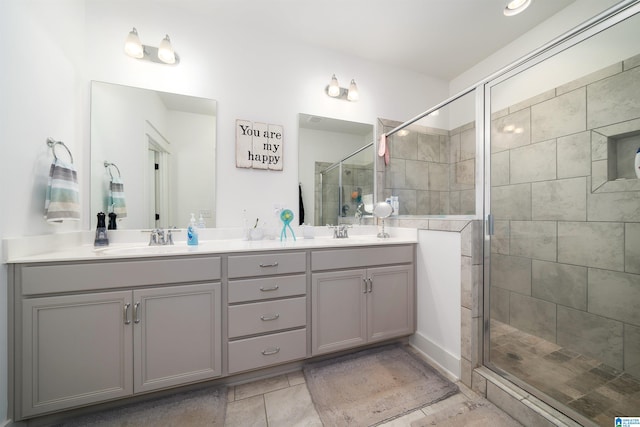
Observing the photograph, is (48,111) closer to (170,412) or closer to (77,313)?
(77,313)

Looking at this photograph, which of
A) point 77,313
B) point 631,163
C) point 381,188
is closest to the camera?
point 77,313

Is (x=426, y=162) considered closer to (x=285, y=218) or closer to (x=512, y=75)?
(x=512, y=75)

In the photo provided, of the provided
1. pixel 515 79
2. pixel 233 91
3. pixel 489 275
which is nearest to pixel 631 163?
pixel 515 79

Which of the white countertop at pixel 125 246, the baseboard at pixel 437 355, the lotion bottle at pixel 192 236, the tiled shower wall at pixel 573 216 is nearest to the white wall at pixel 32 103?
the white countertop at pixel 125 246

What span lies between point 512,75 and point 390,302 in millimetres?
1693

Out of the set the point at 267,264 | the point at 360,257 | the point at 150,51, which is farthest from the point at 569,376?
the point at 150,51

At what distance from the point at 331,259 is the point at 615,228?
177 cm

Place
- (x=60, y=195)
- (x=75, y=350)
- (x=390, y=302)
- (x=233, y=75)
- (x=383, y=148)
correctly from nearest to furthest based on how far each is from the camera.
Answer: (x=75, y=350), (x=60, y=195), (x=390, y=302), (x=233, y=75), (x=383, y=148)

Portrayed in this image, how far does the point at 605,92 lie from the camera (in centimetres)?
148

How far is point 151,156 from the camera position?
1747mm

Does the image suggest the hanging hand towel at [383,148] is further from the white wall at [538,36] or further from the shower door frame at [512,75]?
the white wall at [538,36]

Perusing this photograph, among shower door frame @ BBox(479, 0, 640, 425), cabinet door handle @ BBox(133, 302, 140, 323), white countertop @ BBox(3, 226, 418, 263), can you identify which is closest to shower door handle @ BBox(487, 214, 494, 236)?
shower door frame @ BBox(479, 0, 640, 425)

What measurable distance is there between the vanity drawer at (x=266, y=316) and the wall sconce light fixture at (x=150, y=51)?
1866mm

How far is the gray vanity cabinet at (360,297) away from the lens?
1576 mm
